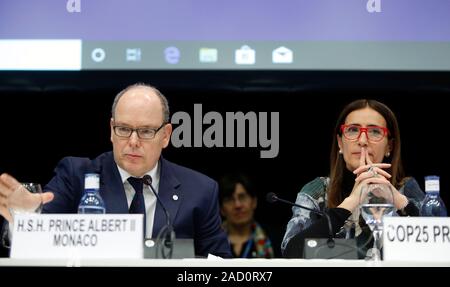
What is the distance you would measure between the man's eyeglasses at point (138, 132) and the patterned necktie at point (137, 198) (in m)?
0.17

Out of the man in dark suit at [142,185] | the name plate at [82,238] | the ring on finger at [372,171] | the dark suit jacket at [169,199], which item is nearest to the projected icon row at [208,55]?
the man in dark suit at [142,185]

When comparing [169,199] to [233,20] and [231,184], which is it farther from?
[231,184]

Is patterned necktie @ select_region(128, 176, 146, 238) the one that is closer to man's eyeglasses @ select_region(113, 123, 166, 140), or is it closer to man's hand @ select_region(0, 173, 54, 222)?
man's eyeglasses @ select_region(113, 123, 166, 140)

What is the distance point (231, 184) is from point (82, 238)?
2.72 metres

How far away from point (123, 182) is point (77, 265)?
0.99 metres


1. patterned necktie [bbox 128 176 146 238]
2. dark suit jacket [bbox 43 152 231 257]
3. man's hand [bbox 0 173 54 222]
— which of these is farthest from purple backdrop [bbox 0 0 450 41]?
man's hand [bbox 0 173 54 222]

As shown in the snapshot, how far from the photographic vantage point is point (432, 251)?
2.34 m

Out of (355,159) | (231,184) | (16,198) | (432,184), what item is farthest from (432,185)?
(231,184)

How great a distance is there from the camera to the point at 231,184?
5.06 meters

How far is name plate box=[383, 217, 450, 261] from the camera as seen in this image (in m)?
2.33

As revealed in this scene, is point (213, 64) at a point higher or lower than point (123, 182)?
higher

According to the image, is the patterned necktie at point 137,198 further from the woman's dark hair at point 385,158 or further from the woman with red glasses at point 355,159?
the woman's dark hair at point 385,158
